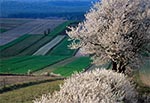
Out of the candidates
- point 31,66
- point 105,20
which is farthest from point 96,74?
point 31,66

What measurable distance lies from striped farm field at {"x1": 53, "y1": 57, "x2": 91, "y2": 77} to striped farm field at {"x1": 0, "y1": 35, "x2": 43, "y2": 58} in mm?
16428

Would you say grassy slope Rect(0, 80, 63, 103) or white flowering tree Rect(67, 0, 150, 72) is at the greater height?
white flowering tree Rect(67, 0, 150, 72)

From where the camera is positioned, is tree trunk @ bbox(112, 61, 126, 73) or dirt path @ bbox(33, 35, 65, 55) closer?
tree trunk @ bbox(112, 61, 126, 73)

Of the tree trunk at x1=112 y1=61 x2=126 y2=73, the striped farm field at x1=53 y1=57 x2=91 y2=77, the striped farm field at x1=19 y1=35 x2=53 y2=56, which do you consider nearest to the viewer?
the tree trunk at x1=112 y1=61 x2=126 y2=73

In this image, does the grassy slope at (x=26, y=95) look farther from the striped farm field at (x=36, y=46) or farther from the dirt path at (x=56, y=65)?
the striped farm field at (x=36, y=46)

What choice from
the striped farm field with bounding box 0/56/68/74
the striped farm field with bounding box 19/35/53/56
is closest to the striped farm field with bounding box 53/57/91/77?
the striped farm field with bounding box 0/56/68/74

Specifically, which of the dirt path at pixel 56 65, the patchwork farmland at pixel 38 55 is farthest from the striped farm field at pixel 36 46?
the dirt path at pixel 56 65

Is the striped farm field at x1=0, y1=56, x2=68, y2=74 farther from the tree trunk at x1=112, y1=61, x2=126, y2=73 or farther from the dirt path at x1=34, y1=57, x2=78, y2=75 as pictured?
the tree trunk at x1=112, y1=61, x2=126, y2=73

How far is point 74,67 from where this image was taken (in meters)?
71.4

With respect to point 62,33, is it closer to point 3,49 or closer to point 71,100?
point 3,49

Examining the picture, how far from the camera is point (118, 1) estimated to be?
3934 cm

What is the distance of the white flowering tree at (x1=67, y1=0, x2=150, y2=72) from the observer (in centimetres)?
3725

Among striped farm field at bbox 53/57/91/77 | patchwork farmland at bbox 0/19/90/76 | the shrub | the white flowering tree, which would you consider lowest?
striped farm field at bbox 53/57/91/77

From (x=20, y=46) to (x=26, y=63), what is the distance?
826 inches
